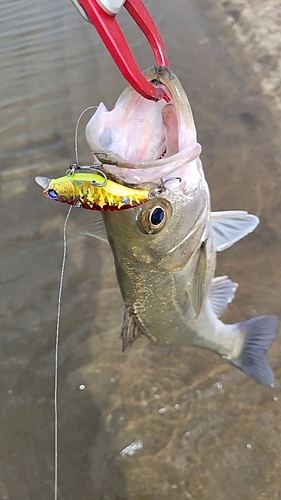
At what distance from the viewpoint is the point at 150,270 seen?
1542 millimetres

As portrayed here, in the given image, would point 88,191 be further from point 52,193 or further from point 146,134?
point 146,134

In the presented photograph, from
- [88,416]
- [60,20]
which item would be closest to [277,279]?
[88,416]

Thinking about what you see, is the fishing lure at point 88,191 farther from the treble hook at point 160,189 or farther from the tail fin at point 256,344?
the tail fin at point 256,344

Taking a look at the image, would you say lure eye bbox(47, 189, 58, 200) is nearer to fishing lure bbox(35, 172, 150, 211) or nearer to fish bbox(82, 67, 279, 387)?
fishing lure bbox(35, 172, 150, 211)

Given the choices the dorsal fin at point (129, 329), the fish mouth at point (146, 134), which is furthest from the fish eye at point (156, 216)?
the dorsal fin at point (129, 329)

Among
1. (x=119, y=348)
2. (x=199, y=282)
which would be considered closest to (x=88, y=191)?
(x=199, y=282)

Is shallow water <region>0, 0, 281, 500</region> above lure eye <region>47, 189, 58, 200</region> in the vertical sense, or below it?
below

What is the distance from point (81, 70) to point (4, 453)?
382 cm

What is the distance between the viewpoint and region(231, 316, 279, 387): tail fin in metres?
2.05

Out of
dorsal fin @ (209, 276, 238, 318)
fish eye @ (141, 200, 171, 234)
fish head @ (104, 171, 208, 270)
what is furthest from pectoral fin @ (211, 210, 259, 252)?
fish eye @ (141, 200, 171, 234)

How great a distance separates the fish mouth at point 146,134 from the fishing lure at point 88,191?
0.23 ft

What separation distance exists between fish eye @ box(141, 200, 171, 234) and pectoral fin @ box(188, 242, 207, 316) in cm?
35

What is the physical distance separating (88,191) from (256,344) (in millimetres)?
1427

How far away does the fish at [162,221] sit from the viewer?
49.8 inches
